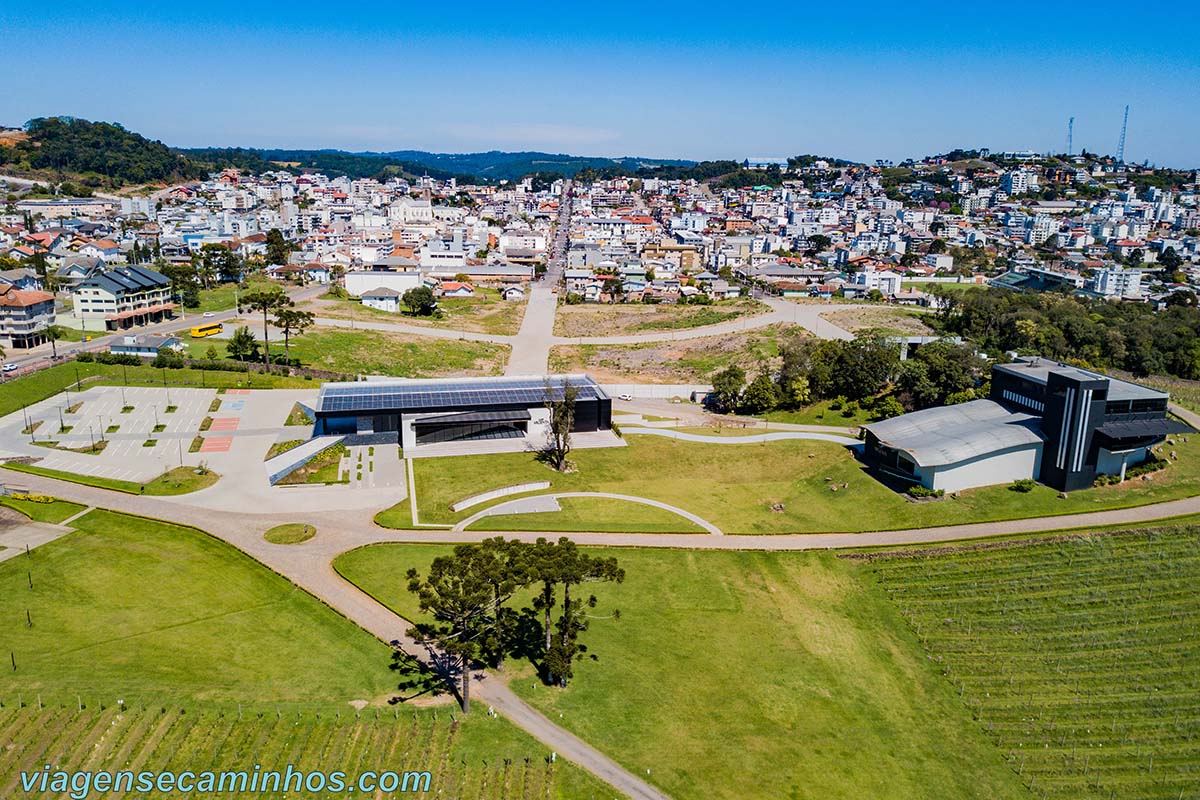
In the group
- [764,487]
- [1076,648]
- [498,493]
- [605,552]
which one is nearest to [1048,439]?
[764,487]

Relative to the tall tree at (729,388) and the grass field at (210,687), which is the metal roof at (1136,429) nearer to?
the tall tree at (729,388)

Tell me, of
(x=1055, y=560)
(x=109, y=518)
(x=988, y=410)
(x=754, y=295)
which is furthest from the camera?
(x=754, y=295)

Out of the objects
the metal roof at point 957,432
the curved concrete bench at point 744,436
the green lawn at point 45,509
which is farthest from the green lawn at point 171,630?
the metal roof at point 957,432

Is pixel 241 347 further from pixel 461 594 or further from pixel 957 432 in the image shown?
pixel 957 432

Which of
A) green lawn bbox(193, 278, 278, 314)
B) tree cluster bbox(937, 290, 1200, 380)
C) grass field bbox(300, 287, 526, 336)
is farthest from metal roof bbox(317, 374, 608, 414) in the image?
green lawn bbox(193, 278, 278, 314)

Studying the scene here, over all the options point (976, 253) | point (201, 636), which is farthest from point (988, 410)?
point (976, 253)

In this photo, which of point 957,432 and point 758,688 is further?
point 957,432

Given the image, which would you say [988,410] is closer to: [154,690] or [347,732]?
[347,732]
